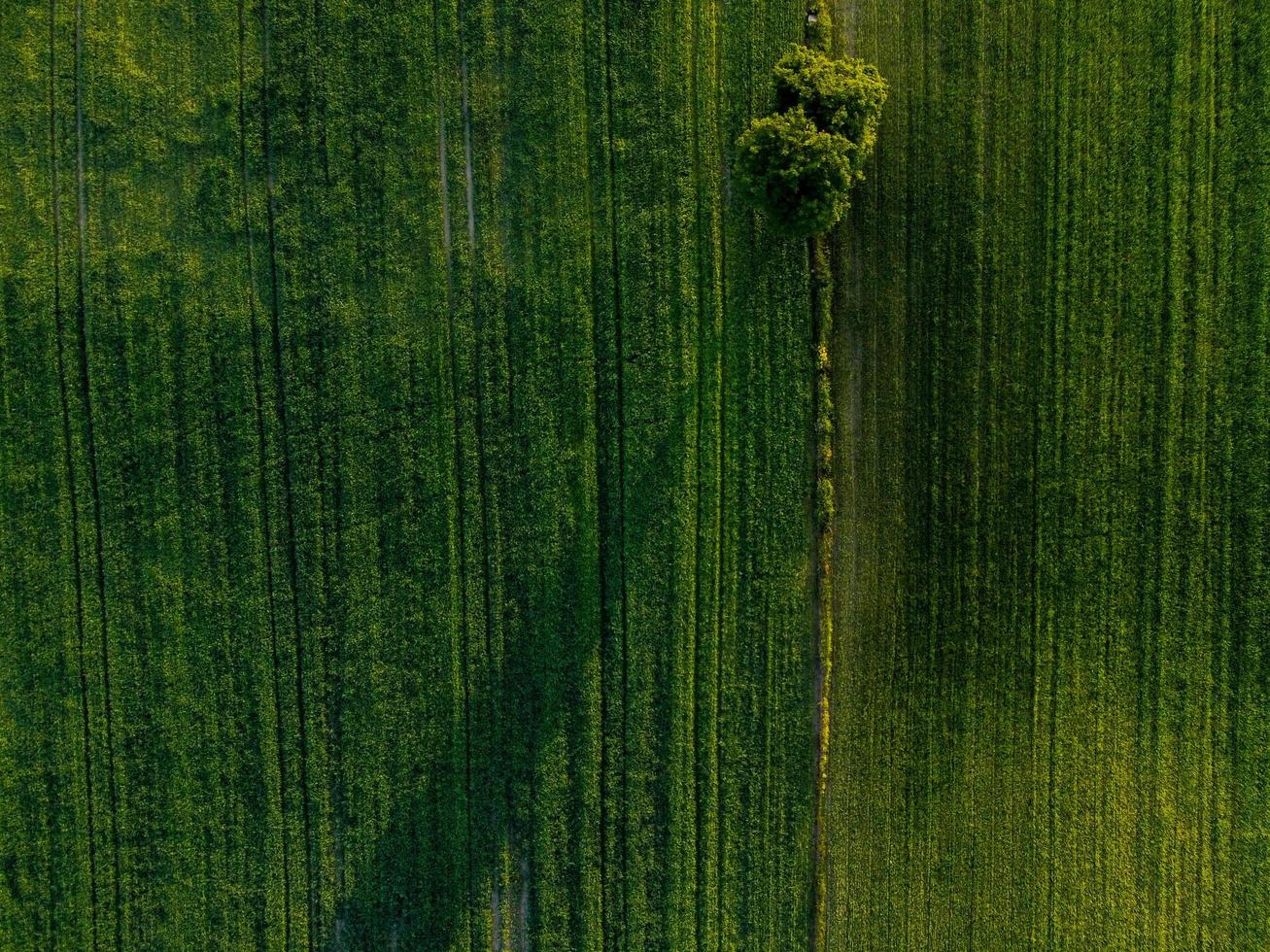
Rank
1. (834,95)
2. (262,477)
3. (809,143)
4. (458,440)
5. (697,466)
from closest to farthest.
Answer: (809,143), (834,95), (262,477), (458,440), (697,466)

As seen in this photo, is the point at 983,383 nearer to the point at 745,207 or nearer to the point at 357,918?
the point at 745,207

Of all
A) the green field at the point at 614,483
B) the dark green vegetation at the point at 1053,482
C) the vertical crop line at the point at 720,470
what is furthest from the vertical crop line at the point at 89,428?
the dark green vegetation at the point at 1053,482

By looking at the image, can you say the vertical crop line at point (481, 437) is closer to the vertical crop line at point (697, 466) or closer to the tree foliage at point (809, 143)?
the vertical crop line at point (697, 466)

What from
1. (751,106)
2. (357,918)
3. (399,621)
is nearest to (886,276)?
(751,106)

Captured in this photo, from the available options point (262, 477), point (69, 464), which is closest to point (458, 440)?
point (262, 477)

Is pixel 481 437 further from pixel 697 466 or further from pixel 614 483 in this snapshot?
pixel 697 466

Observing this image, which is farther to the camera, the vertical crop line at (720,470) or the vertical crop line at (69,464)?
the vertical crop line at (720,470)
